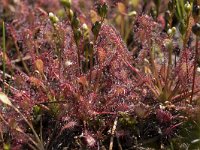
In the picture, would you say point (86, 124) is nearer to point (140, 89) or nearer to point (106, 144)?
point (106, 144)

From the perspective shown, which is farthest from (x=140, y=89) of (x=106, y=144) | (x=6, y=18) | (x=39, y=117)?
(x=6, y=18)

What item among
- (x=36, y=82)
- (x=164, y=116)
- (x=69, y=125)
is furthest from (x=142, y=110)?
(x=36, y=82)

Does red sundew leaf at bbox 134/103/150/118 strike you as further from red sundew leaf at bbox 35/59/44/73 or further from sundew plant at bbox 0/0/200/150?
red sundew leaf at bbox 35/59/44/73

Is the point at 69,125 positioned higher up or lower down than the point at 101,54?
lower down

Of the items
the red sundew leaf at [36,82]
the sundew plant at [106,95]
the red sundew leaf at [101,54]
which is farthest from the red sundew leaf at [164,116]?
the red sundew leaf at [36,82]

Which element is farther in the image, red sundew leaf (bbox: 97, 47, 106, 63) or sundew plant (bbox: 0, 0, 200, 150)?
red sundew leaf (bbox: 97, 47, 106, 63)

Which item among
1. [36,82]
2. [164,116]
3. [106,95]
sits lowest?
[164,116]

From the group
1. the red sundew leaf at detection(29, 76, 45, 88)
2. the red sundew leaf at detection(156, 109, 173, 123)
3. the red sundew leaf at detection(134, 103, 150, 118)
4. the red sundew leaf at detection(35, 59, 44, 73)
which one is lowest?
the red sundew leaf at detection(156, 109, 173, 123)

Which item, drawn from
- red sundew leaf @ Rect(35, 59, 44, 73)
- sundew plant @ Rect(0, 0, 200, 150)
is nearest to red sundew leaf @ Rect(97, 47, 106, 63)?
sundew plant @ Rect(0, 0, 200, 150)

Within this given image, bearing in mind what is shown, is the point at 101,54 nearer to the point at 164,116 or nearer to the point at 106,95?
the point at 106,95

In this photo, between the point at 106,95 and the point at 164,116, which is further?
the point at 106,95

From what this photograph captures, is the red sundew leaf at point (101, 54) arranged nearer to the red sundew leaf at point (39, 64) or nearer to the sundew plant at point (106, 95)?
the sundew plant at point (106, 95)
